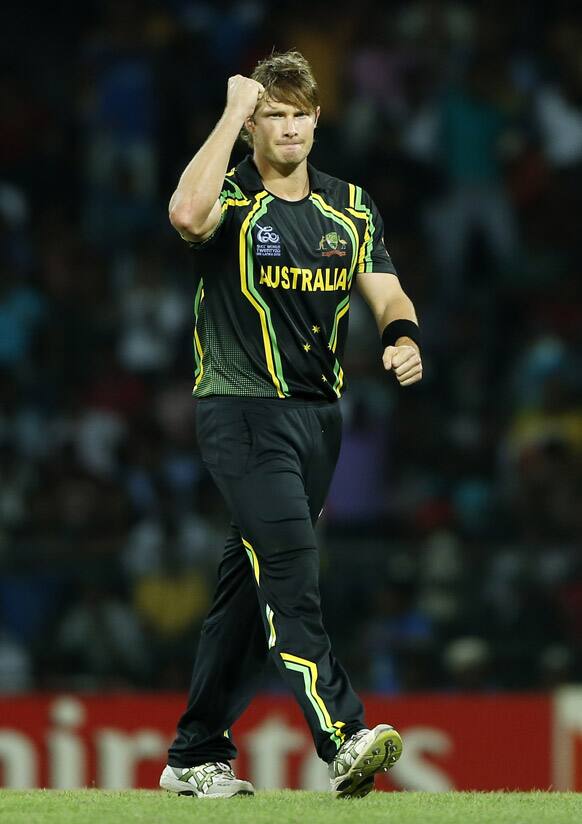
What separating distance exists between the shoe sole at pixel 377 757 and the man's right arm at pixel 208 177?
1.51 metres

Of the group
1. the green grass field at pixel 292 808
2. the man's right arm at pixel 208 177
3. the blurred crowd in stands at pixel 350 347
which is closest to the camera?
the green grass field at pixel 292 808

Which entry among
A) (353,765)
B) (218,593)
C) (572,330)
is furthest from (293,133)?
(572,330)

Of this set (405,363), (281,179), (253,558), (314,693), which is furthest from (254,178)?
(314,693)

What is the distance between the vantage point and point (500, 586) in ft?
30.0

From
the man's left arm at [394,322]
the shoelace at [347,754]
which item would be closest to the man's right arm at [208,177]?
the man's left arm at [394,322]

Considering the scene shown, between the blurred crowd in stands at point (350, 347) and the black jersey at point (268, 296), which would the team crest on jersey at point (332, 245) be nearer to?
the black jersey at point (268, 296)

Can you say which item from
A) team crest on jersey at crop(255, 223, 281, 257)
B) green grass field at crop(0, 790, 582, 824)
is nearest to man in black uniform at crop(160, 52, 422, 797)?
team crest on jersey at crop(255, 223, 281, 257)

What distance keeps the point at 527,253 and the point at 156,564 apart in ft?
11.9

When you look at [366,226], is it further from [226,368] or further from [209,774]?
[209,774]

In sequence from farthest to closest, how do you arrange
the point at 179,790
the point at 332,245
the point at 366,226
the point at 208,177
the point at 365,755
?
the point at 179,790 < the point at 366,226 < the point at 332,245 < the point at 208,177 < the point at 365,755

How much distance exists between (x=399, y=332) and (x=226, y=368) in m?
0.52

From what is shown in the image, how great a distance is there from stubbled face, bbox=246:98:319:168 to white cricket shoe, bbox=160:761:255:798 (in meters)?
1.89

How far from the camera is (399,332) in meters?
5.09

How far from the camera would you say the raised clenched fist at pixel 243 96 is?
4.90 meters
